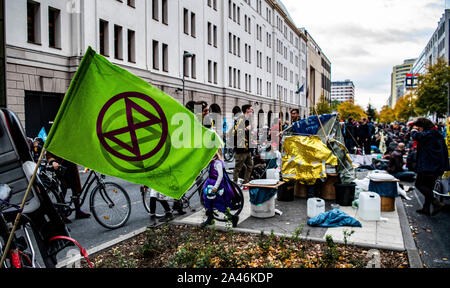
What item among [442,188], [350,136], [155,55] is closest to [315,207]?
[442,188]

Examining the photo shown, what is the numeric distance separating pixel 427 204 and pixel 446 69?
43.3 meters

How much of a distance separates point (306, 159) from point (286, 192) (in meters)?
1.01

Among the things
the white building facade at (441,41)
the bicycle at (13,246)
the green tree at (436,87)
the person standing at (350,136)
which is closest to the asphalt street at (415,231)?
the bicycle at (13,246)

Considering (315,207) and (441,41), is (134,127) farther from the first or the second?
(441,41)

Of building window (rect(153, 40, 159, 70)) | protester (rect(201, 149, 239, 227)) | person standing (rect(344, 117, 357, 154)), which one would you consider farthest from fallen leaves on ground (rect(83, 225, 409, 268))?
building window (rect(153, 40, 159, 70))

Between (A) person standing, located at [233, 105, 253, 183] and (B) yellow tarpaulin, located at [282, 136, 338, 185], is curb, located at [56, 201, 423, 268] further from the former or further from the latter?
(A) person standing, located at [233, 105, 253, 183]

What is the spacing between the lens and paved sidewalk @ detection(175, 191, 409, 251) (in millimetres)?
5402

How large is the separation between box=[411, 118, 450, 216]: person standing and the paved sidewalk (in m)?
0.75

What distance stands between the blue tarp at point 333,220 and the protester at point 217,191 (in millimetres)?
1410

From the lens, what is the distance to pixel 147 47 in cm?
2481

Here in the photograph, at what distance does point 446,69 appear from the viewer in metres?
43.5

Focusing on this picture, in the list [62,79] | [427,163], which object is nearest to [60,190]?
[427,163]

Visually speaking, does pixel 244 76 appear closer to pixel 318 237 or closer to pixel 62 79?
pixel 62 79

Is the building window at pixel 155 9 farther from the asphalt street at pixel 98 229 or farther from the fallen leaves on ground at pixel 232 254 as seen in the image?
the fallen leaves on ground at pixel 232 254
